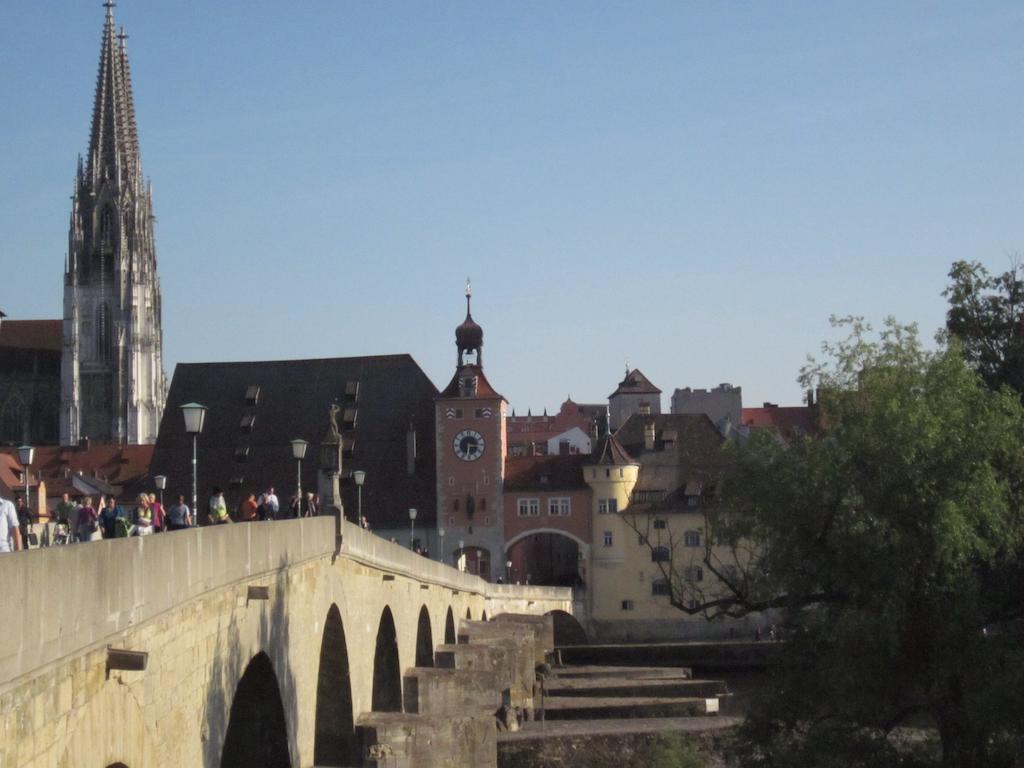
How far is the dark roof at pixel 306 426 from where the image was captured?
99.9 metres

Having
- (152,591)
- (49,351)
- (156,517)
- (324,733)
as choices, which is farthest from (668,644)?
(49,351)

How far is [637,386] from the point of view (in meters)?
127

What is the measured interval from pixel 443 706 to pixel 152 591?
106 feet

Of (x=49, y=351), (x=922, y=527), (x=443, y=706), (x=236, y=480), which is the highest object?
(x=49, y=351)

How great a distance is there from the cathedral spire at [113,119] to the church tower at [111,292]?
0.30 ft

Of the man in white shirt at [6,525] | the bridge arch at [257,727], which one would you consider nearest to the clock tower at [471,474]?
the bridge arch at [257,727]

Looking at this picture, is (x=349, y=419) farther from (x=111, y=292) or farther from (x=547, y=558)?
(x=111, y=292)

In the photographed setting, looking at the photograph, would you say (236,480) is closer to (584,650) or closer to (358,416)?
(358,416)

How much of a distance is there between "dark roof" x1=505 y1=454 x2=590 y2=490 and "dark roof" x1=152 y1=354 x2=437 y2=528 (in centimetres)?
455

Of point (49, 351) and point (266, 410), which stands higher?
point (49, 351)

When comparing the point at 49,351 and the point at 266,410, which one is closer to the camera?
the point at 266,410

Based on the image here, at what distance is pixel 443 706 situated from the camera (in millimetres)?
46406

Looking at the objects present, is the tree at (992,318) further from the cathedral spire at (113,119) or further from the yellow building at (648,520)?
the cathedral spire at (113,119)

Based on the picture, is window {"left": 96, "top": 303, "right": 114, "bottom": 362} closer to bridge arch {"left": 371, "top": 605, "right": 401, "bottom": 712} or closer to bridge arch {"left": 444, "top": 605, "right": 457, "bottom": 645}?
bridge arch {"left": 444, "top": 605, "right": 457, "bottom": 645}
